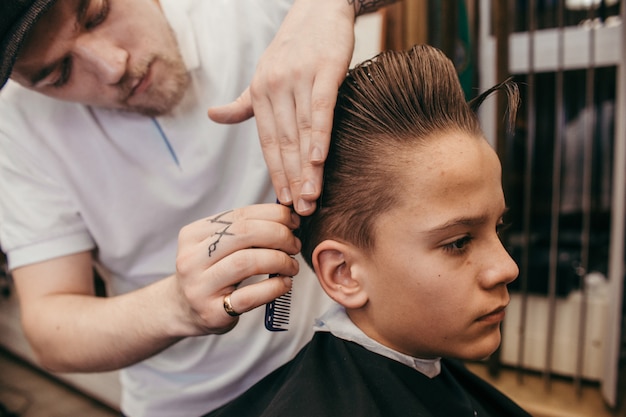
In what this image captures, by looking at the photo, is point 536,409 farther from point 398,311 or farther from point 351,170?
point 351,170

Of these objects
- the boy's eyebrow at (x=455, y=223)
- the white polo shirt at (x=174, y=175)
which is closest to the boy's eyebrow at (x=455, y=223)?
the boy's eyebrow at (x=455, y=223)

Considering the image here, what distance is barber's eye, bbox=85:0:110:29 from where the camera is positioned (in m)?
1.01

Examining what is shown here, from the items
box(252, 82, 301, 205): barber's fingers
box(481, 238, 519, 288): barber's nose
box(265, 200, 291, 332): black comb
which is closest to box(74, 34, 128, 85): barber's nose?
box(252, 82, 301, 205): barber's fingers

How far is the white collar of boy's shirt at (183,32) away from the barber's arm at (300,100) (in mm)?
442

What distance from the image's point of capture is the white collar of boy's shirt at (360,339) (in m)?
1.03

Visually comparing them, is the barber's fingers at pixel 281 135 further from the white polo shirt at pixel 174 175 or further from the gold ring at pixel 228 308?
the white polo shirt at pixel 174 175

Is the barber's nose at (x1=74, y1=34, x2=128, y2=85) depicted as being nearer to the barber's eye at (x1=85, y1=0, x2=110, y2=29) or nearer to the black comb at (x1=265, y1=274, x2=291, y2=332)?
the barber's eye at (x1=85, y1=0, x2=110, y2=29)

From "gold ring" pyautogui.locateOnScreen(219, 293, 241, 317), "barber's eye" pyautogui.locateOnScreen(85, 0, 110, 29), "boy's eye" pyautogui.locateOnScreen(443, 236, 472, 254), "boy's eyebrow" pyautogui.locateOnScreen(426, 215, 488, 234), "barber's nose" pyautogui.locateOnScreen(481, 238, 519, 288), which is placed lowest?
"barber's nose" pyautogui.locateOnScreen(481, 238, 519, 288)

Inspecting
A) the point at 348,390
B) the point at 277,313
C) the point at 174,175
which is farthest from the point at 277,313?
the point at 174,175

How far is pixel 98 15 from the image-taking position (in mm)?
1020

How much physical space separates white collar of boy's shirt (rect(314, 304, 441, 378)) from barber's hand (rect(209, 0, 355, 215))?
33cm

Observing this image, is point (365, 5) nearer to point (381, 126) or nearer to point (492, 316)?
point (381, 126)

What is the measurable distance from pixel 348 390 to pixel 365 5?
868 mm

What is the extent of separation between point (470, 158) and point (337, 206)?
0.28 m
